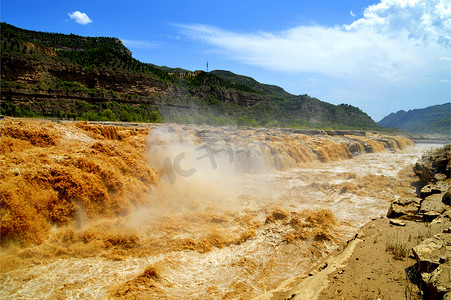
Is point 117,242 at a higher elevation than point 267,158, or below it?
below

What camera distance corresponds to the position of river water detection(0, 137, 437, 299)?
461cm

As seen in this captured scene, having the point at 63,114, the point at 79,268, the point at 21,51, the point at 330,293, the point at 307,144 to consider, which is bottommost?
the point at 79,268

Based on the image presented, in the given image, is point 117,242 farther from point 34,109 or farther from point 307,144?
point 34,109

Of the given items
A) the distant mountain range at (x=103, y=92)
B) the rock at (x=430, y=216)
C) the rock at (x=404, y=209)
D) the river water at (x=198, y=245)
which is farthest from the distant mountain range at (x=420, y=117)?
the rock at (x=430, y=216)

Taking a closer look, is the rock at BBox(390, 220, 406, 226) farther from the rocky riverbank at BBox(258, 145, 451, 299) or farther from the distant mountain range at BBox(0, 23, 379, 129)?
the distant mountain range at BBox(0, 23, 379, 129)

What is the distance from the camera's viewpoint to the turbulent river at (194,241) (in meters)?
4.63

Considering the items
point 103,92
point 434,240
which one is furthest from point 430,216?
point 103,92

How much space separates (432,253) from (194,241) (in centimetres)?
480

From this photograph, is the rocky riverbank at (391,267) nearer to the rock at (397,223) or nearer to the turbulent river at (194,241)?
the rock at (397,223)

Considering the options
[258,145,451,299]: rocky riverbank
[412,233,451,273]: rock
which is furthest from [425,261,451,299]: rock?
[412,233,451,273]: rock

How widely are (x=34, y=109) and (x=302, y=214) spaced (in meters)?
29.6

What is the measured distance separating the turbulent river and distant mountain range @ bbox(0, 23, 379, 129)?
71.2ft

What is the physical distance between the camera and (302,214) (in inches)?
323

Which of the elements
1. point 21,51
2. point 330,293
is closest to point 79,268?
point 330,293
